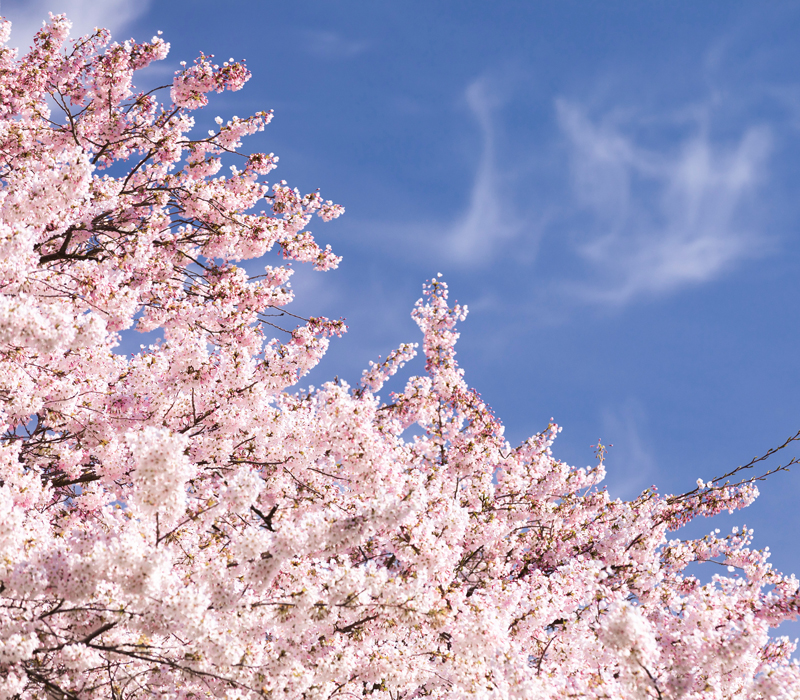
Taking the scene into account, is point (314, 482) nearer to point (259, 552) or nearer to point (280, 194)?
point (259, 552)

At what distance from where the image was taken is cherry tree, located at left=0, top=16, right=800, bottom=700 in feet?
20.1

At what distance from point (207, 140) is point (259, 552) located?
9.61 metres

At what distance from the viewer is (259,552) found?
601 centimetres

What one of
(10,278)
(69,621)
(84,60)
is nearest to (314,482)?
(69,621)

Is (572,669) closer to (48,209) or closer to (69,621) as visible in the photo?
(69,621)

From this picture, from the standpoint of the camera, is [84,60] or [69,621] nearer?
[69,621]

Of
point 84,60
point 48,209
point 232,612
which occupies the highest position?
point 84,60

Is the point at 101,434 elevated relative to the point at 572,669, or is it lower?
elevated

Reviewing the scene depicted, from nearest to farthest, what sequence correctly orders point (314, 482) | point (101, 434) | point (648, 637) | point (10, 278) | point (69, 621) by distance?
point (648, 637) → point (69, 621) → point (10, 278) → point (101, 434) → point (314, 482)

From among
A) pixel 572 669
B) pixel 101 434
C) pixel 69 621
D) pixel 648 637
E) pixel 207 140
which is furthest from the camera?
pixel 207 140

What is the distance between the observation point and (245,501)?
6.32 meters

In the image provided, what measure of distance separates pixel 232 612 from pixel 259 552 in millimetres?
1014

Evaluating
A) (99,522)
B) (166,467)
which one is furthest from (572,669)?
(99,522)

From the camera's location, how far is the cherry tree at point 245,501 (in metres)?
6.14
